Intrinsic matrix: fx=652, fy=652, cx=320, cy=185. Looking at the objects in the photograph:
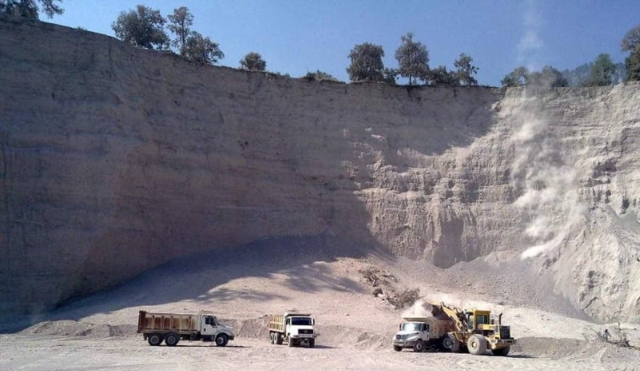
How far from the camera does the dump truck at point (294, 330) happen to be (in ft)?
70.9

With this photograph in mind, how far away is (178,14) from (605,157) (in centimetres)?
2885

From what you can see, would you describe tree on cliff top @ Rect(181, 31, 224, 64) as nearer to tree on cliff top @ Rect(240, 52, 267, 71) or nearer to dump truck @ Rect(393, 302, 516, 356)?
tree on cliff top @ Rect(240, 52, 267, 71)

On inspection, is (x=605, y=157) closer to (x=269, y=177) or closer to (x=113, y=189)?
(x=269, y=177)

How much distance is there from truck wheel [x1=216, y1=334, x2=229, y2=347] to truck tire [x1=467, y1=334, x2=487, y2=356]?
7.94 meters

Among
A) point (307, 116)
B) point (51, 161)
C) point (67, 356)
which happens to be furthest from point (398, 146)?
point (67, 356)

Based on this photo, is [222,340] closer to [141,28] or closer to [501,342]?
[501,342]

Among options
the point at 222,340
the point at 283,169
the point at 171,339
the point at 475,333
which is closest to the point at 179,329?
the point at 171,339

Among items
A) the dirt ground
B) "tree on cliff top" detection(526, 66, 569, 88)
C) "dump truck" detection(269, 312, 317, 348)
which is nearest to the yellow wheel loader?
the dirt ground

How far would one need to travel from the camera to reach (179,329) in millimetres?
21250

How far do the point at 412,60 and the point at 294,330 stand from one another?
2802 cm

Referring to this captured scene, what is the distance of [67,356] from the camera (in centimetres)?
1678

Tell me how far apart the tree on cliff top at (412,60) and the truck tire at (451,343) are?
26126 millimetres

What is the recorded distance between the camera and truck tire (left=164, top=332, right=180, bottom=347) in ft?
69.2

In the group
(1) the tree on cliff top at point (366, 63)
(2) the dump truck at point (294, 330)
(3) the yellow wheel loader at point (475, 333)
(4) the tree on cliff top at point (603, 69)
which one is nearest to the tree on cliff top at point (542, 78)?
(4) the tree on cliff top at point (603, 69)
